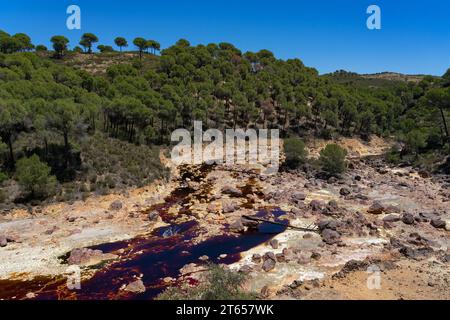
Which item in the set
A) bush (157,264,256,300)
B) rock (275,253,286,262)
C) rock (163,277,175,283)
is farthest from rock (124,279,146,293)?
rock (275,253,286,262)

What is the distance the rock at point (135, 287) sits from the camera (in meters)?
21.3

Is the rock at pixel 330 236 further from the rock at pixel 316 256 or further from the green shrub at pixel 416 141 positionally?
the green shrub at pixel 416 141

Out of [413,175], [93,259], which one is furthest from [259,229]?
[413,175]

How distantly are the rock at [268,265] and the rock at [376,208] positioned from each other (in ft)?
52.2

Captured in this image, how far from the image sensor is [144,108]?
55000 mm

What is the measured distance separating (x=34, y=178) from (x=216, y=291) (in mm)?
24461

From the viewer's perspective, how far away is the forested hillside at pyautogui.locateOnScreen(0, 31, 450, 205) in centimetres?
3897

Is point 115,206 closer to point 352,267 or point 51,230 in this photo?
point 51,230

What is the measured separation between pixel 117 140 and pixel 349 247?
123 feet

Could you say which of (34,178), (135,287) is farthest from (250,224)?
(34,178)

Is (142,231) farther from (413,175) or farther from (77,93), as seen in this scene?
(413,175)

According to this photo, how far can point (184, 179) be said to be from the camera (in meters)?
48.3

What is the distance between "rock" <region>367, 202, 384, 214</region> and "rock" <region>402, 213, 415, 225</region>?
291 cm

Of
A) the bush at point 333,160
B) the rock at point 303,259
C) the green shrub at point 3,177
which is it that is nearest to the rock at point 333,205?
the rock at point 303,259
